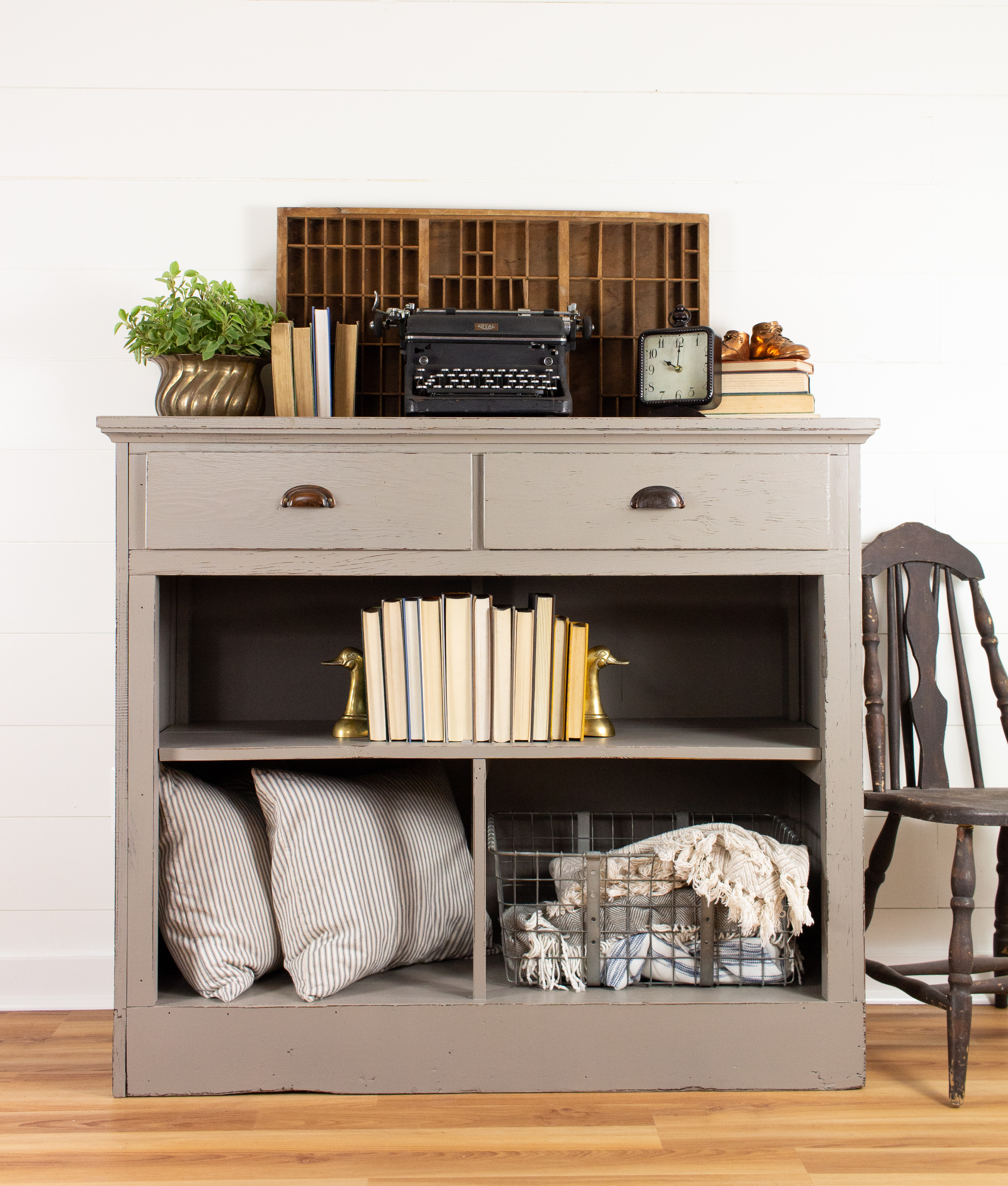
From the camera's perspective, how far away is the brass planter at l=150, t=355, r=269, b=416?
70.7 inches

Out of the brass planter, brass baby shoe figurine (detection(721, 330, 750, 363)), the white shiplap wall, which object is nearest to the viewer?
the brass planter

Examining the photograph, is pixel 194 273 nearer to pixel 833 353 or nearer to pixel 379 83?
pixel 379 83

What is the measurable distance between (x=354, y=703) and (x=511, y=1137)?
79 centimetres

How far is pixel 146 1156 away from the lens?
143 centimetres

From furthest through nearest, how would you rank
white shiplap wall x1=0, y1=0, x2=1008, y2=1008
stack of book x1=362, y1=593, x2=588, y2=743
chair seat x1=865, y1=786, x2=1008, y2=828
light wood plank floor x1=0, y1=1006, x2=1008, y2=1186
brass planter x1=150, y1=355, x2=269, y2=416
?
white shiplap wall x1=0, y1=0, x2=1008, y2=1008 → brass planter x1=150, y1=355, x2=269, y2=416 → stack of book x1=362, y1=593, x2=588, y2=743 → chair seat x1=865, y1=786, x2=1008, y2=828 → light wood plank floor x1=0, y1=1006, x2=1008, y2=1186

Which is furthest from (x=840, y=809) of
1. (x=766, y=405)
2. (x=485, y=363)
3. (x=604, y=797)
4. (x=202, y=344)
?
(x=202, y=344)

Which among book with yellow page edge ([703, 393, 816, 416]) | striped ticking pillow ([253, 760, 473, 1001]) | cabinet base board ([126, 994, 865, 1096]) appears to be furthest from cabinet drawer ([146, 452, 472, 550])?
cabinet base board ([126, 994, 865, 1096])

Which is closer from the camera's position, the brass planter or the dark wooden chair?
the brass planter

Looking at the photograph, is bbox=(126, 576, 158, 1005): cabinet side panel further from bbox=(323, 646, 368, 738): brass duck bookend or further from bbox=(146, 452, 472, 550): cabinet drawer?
bbox=(323, 646, 368, 738): brass duck bookend

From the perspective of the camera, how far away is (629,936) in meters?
1.75

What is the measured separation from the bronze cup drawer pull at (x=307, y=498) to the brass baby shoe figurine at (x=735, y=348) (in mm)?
880

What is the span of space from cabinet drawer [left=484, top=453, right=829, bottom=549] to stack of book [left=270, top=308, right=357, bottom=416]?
43cm

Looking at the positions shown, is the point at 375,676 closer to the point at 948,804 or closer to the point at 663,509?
the point at 663,509

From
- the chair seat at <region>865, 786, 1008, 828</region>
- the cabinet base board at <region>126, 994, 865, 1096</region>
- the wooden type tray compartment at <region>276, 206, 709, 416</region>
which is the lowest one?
the cabinet base board at <region>126, 994, 865, 1096</region>
